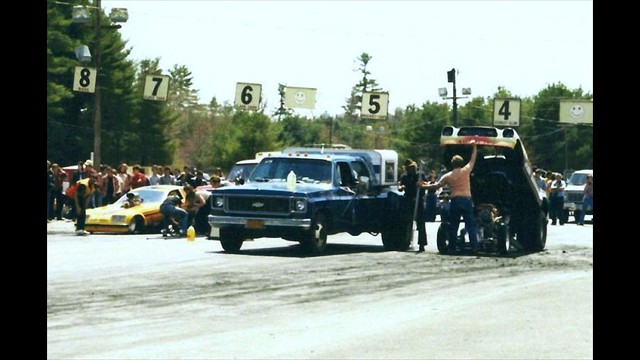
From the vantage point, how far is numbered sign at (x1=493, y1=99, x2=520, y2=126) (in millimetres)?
57312

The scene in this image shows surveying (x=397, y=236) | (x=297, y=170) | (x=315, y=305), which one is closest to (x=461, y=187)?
(x=397, y=236)

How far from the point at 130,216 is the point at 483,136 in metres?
11.0

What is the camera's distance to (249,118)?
11094cm

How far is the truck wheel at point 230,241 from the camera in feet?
74.4

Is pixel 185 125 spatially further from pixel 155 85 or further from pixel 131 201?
pixel 131 201

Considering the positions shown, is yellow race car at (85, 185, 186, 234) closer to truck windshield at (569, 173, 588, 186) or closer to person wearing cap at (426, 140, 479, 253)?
person wearing cap at (426, 140, 479, 253)

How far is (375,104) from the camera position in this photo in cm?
5109

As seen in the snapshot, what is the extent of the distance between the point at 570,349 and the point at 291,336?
2.47 metres

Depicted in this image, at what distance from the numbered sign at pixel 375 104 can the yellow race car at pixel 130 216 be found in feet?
68.7

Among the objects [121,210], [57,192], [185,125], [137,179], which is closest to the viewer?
[121,210]

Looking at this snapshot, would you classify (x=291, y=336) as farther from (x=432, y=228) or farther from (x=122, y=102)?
(x=122, y=102)

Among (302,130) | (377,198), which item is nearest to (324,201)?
(377,198)

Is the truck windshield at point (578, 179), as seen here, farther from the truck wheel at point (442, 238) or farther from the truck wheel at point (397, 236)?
the truck wheel at point (442, 238)
